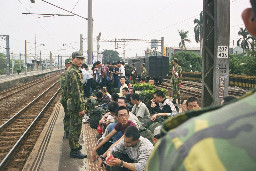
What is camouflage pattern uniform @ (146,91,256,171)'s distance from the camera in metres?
0.61

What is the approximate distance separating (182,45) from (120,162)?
64726 mm

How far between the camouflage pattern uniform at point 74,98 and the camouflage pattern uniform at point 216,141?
17.1 ft

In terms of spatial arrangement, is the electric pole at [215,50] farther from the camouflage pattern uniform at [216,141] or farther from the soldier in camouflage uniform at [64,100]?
the camouflage pattern uniform at [216,141]

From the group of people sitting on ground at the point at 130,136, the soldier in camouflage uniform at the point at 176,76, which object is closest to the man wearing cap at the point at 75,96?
the group of people sitting on ground at the point at 130,136

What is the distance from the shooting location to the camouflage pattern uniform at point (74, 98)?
5801mm

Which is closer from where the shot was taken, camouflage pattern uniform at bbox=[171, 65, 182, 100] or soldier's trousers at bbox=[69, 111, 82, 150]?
soldier's trousers at bbox=[69, 111, 82, 150]

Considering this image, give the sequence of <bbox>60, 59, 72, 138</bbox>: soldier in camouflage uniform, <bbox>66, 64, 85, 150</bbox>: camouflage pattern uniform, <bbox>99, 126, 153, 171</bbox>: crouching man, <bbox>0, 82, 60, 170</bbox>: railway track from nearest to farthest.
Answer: <bbox>99, 126, 153, 171</bbox>: crouching man < <bbox>66, 64, 85, 150</bbox>: camouflage pattern uniform < <bbox>0, 82, 60, 170</bbox>: railway track < <bbox>60, 59, 72, 138</bbox>: soldier in camouflage uniform

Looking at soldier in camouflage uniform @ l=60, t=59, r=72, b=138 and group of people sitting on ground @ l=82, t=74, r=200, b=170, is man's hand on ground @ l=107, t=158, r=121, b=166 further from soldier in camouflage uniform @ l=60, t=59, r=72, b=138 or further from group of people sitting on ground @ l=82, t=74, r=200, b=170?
soldier in camouflage uniform @ l=60, t=59, r=72, b=138

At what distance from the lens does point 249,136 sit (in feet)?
2.06

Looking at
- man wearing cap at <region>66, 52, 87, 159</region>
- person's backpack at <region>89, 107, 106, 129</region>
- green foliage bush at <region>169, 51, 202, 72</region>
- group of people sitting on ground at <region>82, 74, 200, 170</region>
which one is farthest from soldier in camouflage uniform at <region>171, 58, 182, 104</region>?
green foliage bush at <region>169, 51, 202, 72</region>

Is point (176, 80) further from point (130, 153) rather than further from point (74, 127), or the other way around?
point (130, 153)

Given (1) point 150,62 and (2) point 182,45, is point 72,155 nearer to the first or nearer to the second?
(1) point 150,62

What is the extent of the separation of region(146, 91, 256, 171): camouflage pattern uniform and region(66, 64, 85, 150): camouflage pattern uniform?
522 centimetres

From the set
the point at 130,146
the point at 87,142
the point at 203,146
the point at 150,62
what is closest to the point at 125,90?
the point at 87,142
